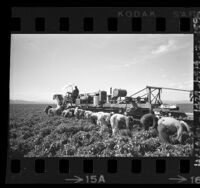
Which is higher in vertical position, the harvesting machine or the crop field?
the harvesting machine

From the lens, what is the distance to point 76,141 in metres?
6.57

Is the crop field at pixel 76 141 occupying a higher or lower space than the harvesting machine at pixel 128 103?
lower

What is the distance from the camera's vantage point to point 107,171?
20.9 ft

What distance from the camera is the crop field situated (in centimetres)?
643

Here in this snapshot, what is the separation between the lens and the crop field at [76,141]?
6.43 meters

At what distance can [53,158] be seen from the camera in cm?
643

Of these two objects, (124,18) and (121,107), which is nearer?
(124,18)

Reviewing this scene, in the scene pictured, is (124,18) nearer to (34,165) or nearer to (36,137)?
(36,137)

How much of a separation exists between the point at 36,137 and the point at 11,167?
2.60 feet
